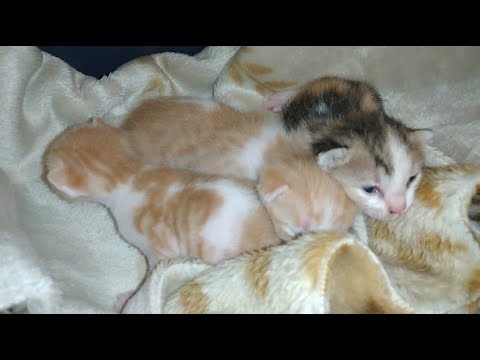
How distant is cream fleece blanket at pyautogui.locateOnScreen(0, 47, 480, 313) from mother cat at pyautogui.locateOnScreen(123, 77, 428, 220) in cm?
12

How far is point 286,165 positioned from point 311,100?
39 centimetres

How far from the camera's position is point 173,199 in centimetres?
169

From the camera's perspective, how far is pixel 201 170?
6.15ft

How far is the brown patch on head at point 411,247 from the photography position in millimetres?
1646

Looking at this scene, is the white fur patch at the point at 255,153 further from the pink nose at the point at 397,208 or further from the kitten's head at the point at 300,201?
the pink nose at the point at 397,208

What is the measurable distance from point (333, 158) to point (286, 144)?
8.1 inches

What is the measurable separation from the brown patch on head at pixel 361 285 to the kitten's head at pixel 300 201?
0.23 meters

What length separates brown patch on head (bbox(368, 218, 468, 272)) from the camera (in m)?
1.65

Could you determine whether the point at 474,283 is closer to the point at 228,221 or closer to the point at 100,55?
the point at 228,221

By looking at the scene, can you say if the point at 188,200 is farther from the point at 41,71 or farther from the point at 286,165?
the point at 41,71

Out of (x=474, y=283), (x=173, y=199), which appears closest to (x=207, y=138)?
(x=173, y=199)

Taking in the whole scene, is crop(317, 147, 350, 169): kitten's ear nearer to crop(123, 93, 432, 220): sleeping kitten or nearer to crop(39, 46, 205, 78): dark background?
crop(123, 93, 432, 220): sleeping kitten

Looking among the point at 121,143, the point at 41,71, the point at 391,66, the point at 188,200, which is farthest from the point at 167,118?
the point at 391,66

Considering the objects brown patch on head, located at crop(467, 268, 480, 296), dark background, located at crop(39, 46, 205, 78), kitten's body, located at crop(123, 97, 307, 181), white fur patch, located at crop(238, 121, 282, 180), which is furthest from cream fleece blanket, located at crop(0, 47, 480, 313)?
white fur patch, located at crop(238, 121, 282, 180)
